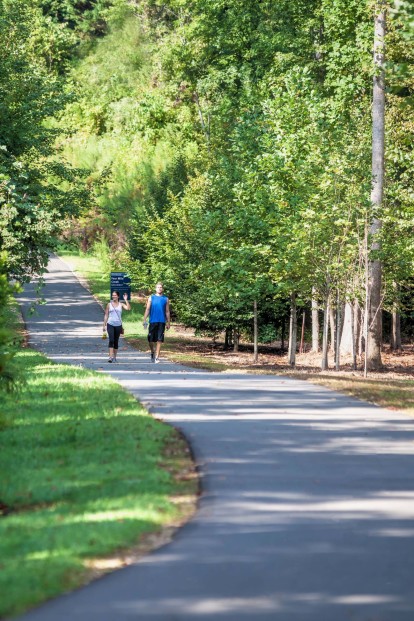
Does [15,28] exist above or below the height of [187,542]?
above

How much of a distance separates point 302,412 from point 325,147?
16775 millimetres

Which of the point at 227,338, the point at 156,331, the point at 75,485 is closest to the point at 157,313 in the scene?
the point at 156,331

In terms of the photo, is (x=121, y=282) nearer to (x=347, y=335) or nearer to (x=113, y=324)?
(x=347, y=335)

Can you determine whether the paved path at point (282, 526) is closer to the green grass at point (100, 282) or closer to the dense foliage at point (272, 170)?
the dense foliage at point (272, 170)

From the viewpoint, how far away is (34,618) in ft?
21.5

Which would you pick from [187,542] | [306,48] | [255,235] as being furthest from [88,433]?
[306,48]

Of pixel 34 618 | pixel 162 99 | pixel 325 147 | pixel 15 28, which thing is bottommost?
pixel 34 618

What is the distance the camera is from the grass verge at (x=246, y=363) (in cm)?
1847

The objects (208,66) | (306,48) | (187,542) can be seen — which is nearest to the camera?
(187,542)

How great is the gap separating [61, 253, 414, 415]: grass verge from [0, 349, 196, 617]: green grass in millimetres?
4210

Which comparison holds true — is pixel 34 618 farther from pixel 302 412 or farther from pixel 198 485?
pixel 302 412

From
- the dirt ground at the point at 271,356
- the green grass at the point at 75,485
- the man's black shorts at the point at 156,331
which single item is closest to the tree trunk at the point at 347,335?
the dirt ground at the point at 271,356

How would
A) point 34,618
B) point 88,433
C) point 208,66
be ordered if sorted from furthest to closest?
point 208,66 < point 88,433 < point 34,618

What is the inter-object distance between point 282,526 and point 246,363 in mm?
26070
